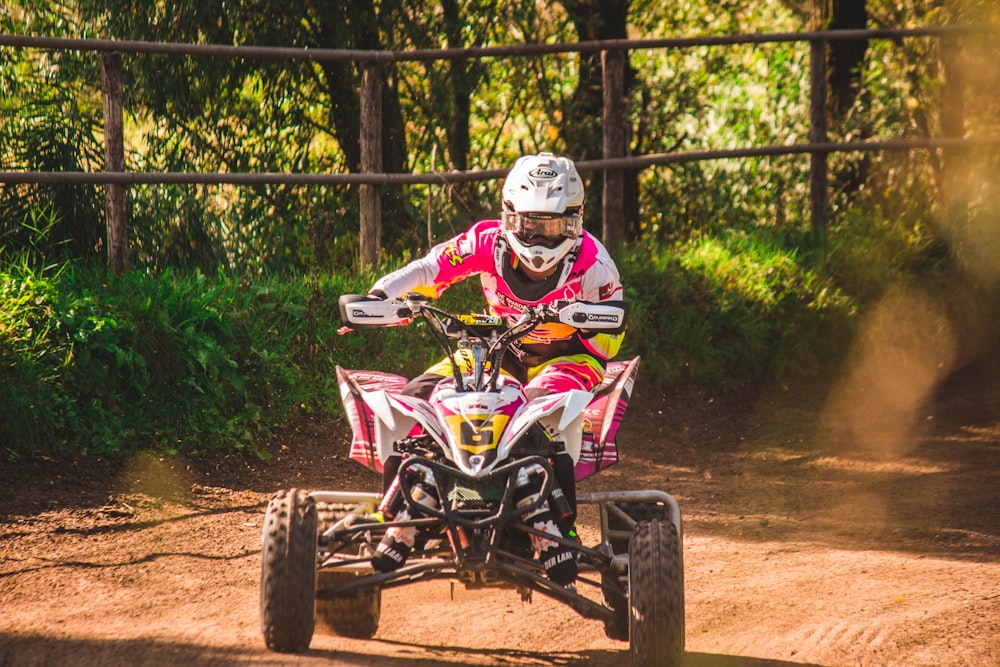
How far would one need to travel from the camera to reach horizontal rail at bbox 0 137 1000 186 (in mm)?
7922

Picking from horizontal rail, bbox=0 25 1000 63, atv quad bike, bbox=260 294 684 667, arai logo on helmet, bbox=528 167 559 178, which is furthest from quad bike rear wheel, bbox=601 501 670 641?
horizontal rail, bbox=0 25 1000 63

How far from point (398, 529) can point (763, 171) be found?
285 inches

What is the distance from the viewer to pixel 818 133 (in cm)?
1064

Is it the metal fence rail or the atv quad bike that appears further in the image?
the metal fence rail

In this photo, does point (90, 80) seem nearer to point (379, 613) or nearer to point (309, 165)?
point (309, 165)

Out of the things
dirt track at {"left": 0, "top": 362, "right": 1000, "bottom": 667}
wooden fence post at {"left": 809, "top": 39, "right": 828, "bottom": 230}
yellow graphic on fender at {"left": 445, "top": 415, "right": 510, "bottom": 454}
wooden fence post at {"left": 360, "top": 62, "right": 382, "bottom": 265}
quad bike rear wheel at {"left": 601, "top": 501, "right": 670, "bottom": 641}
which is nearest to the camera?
yellow graphic on fender at {"left": 445, "top": 415, "right": 510, "bottom": 454}

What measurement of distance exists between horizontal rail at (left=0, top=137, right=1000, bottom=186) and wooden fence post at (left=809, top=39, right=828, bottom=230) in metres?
0.11

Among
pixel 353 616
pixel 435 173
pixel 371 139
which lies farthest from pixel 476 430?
pixel 435 173

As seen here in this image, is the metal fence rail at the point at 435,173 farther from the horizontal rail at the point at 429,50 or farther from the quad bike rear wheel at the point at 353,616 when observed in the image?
the quad bike rear wheel at the point at 353,616

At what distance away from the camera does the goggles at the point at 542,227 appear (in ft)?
17.3

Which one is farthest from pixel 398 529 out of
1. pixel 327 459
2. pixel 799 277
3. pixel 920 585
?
pixel 799 277

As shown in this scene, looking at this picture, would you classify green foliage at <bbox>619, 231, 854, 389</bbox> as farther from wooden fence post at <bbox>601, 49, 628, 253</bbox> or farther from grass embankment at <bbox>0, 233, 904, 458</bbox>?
wooden fence post at <bbox>601, 49, 628, 253</bbox>

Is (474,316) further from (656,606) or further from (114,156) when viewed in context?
(114,156)

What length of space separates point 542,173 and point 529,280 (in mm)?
555
